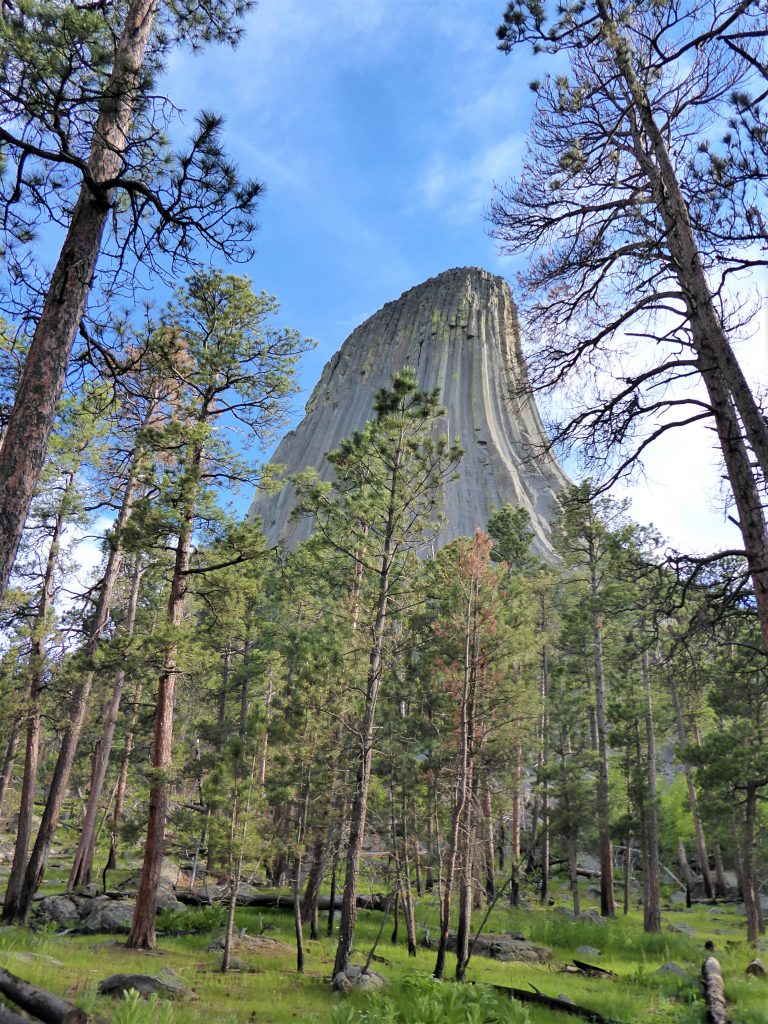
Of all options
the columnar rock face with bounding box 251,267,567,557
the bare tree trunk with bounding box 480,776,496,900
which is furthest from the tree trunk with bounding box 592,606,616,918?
the columnar rock face with bounding box 251,267,567,557

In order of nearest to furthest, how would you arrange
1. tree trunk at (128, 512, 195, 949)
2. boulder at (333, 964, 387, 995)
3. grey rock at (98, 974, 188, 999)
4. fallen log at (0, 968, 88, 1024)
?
1. fallen log at (0, 968, 88, 1024)
2. grey rock at (98, 974, 188, 999)
3. boulder at (333, 964, 387, 995)
4. tree trunk at (128, 512, 195, 949)

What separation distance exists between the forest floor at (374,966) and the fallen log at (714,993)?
16cm

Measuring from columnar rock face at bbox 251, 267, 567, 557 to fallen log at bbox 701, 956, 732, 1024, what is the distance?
54678 mm

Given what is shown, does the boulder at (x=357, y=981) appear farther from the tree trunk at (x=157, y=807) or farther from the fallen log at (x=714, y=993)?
the fallen log at (x=714, y=993)

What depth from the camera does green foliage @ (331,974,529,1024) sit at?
714 centimetres

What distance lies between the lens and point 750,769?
17812 millimetres

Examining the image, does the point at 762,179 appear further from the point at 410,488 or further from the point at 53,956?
the point at 53,956

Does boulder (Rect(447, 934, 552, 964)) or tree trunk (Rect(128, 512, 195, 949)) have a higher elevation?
tree trunk (Rect(128, 512, 195, 949))

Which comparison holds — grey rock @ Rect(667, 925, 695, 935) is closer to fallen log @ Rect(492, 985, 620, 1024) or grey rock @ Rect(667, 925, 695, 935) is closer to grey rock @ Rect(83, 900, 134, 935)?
fallen log @ Rect(492, 985, 620, 1024)

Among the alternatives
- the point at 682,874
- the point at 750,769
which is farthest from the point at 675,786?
the point at 750,769

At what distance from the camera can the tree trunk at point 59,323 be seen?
16.4ft

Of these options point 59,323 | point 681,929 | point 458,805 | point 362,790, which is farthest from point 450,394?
point 59,323

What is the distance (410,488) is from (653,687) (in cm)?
2022

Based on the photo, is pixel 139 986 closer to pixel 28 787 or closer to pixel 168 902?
pixel 28 787
